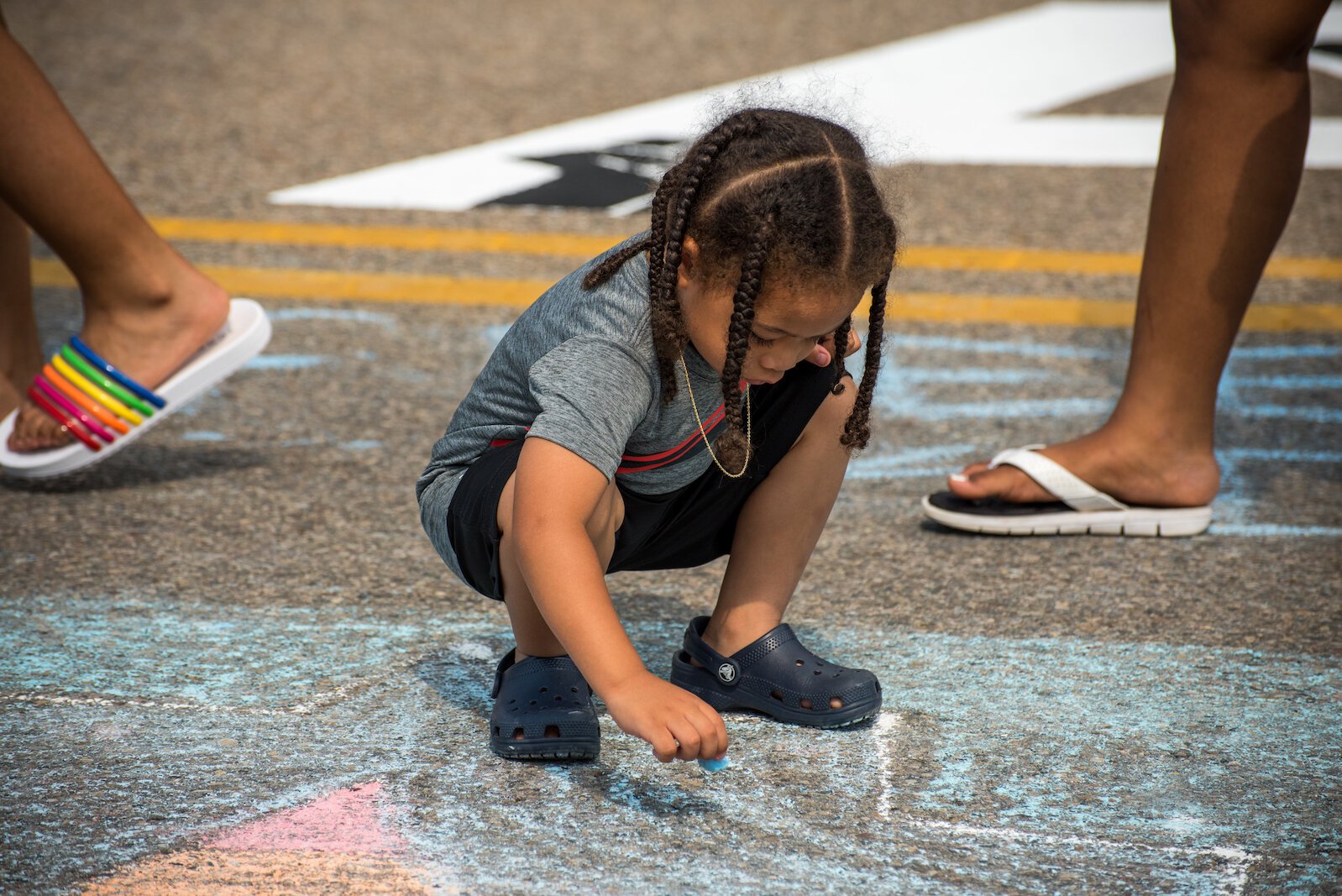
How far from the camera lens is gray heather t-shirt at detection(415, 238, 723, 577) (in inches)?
65.9

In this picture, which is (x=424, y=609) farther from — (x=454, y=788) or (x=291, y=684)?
(x=454, y=788)

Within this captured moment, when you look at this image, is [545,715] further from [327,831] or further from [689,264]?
[689,264]

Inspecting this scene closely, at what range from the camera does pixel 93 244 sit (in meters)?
2.66

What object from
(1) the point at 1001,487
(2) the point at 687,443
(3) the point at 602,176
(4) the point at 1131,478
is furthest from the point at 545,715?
(3) the point at 602,176

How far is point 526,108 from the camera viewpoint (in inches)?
215

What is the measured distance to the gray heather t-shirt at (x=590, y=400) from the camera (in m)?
1.67

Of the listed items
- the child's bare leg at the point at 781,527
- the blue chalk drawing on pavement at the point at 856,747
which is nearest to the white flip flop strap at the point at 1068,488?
the blue chalk drawing on pavement at the point at 856,747

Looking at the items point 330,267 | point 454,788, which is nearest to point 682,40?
point 330,267

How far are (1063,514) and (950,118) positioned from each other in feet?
10.3

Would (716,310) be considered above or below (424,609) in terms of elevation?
above

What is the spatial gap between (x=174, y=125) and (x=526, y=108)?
4.09ft

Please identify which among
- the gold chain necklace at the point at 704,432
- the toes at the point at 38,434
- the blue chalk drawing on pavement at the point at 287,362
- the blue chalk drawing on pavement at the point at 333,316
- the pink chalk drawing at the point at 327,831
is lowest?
the pink chalk drawing at the point at 327,831

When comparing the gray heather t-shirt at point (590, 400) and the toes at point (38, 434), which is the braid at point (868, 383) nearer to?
the gray heather t-shirt at point (590, 400)

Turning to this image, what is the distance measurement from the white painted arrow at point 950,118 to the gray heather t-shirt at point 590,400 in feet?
7.22
